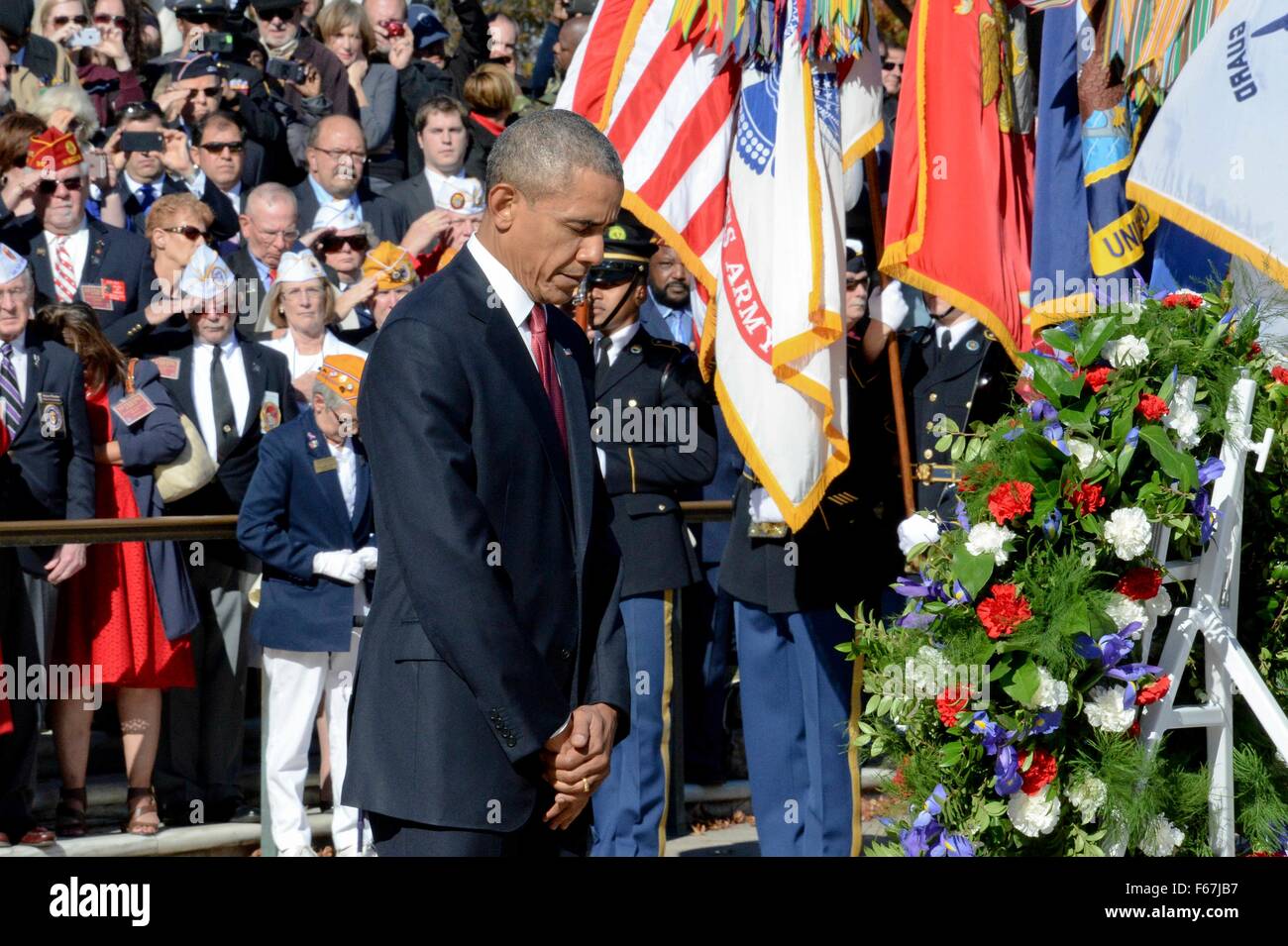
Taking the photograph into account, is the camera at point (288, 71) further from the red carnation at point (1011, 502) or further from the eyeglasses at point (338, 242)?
the red carnation at point (1011, 502)

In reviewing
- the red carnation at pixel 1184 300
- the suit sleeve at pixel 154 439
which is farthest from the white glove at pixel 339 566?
the red carnation at pixel 1184 300

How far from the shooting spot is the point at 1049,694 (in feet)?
14.8

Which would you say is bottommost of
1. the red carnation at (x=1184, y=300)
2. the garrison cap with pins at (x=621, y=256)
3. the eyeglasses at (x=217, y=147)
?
the red carnation at (x=1184, y=300)

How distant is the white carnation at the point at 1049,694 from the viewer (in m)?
4.52

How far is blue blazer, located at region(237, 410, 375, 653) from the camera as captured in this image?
21.2 feet

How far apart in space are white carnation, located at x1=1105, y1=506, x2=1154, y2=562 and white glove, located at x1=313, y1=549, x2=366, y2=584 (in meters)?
2.96

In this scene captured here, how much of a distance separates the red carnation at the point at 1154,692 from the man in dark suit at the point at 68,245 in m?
4.67

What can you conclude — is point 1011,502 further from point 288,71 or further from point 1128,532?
point 288,71

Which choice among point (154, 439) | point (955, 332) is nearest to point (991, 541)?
point (955, 332)

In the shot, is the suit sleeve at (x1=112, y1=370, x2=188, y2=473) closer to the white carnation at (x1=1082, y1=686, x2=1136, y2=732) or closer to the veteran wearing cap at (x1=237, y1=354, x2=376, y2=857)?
the veteran wearing cap at (x1=237, y1=354, x2=376, y2=857)

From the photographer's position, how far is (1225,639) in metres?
4.75

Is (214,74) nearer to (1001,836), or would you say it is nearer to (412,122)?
(412,122)

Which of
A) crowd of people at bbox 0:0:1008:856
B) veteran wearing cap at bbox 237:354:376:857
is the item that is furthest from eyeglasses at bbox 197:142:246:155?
veteran wearing cap at bbox 237:354:376:857
